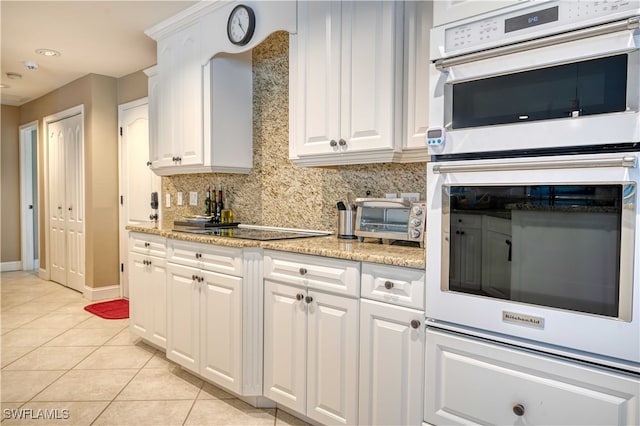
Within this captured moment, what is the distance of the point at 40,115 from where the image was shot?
5996mm

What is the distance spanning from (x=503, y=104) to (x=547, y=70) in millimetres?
158

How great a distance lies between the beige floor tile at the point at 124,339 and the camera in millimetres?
3512

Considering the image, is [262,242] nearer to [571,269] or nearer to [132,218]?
[571,269]

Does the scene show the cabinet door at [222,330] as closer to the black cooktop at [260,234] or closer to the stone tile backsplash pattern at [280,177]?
the black cooktop at [260,234]

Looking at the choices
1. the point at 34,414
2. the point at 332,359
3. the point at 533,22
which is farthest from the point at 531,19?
the point at 34,414

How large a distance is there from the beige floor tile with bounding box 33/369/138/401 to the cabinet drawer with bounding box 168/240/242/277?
85 centimetres

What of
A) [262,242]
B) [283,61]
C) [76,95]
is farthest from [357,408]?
[76,95]

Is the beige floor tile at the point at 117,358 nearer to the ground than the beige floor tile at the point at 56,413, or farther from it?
farther from it

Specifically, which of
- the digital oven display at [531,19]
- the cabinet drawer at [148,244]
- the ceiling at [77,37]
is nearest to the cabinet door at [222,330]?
the cabinet drawer at [148,244]

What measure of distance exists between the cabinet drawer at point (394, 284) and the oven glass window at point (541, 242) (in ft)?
0.52

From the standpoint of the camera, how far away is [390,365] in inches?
70.7

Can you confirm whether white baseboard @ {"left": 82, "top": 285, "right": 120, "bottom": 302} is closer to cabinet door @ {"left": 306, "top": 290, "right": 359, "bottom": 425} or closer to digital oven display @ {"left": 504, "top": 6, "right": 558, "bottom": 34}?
cabinet door @ {"left": 306, "top": 290, "right": 359, "bottom": 425}

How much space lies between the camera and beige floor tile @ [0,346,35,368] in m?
3.16

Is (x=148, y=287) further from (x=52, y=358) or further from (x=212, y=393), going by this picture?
(x=212, y=393)
